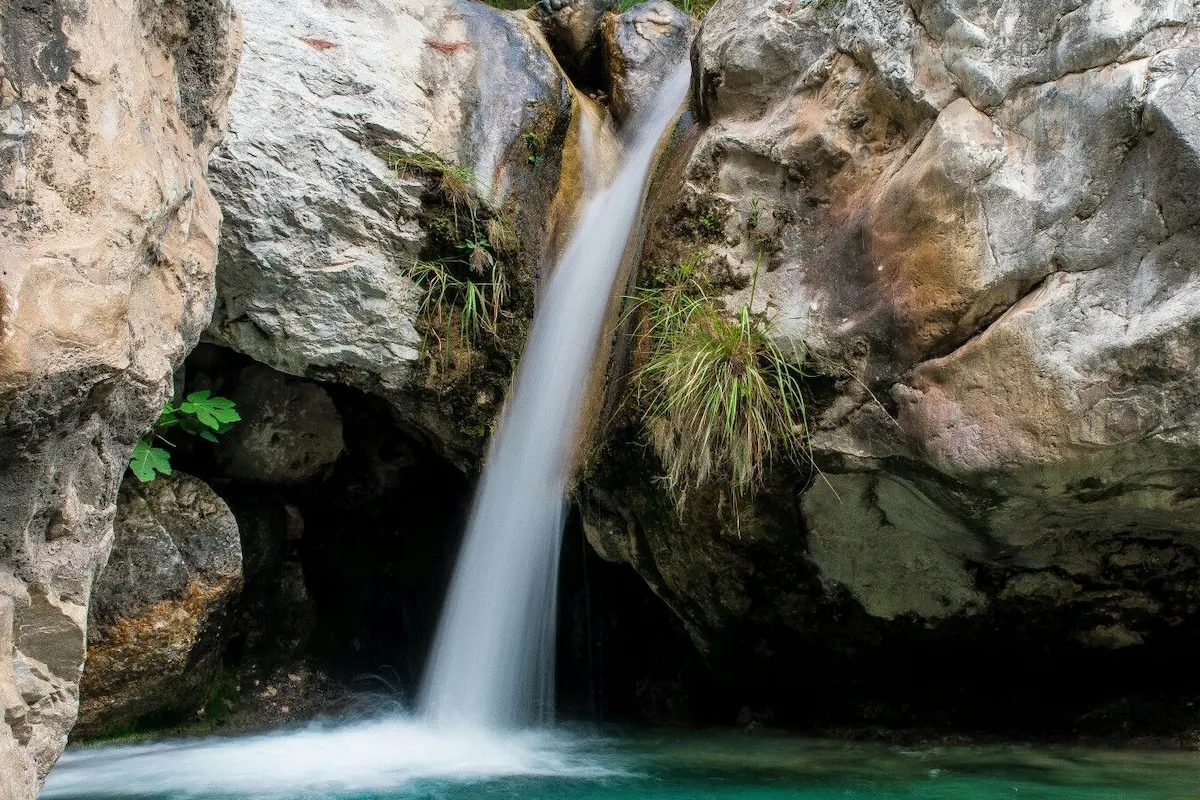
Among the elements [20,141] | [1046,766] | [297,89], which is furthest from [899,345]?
[297,89]

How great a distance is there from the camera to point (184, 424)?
201 inches

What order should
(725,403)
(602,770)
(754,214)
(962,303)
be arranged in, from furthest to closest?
(754,214), (602,770), (725,403), (962,303)

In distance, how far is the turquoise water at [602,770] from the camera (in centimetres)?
355

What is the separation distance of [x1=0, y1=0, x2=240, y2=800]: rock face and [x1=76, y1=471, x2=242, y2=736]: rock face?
216cm

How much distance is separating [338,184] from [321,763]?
2.77m

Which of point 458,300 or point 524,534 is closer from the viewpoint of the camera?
point 524,534

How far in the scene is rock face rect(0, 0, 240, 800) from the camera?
7.32ft

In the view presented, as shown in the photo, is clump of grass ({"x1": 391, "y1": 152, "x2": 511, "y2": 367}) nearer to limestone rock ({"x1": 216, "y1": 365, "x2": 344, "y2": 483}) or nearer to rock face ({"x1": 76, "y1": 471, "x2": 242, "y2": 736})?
limestone rock ({"x1": 216, "y1": 365, "x2": 344, "y2": 483})

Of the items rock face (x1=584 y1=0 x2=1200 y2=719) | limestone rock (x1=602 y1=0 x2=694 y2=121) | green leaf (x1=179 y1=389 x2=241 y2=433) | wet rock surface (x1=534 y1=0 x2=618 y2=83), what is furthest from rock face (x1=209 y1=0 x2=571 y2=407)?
wet rock surface (x1=534 y1=0 x2=618 y2=83)

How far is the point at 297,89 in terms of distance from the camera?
501 centimetres

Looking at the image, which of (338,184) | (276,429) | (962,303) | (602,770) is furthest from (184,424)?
(962,303)

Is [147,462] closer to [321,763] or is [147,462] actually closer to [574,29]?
[321,763]

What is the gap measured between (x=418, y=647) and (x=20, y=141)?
13.8 ft

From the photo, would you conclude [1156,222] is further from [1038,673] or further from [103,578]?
[103,578]
